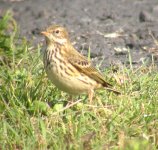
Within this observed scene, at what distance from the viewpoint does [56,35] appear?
827cm

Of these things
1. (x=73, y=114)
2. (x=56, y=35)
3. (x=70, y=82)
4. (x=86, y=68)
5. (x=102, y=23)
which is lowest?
(x=73, y=114)

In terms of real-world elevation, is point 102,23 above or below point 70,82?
above

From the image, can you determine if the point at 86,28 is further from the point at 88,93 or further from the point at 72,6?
the point at 88,93

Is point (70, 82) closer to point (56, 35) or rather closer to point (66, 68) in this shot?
point (66, 68)

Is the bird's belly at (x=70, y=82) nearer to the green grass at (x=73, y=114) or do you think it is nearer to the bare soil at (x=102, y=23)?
the green grass at (x=73, y=114)

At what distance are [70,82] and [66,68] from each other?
0.57 feet

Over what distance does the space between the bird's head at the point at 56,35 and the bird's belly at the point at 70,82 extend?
1.59ft

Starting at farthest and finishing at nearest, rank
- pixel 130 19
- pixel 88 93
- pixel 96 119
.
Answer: pixel 130 19
pixel 88 93
pixel 96 119

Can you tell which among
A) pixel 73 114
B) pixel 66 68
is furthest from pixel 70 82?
pixel 73 114

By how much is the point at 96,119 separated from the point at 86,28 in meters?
3.87

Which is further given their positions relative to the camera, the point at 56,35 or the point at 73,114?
the point at 56,35

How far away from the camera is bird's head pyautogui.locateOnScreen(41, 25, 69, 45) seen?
27.0 ft

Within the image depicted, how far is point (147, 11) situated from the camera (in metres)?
11.7

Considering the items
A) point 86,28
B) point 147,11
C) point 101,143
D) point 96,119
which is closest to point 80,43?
point 86,28
